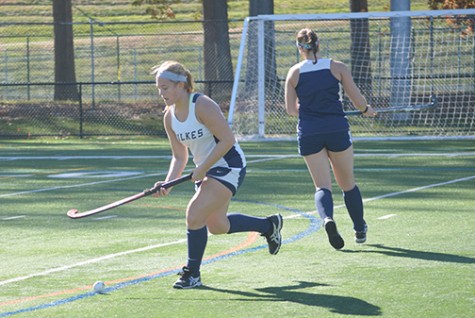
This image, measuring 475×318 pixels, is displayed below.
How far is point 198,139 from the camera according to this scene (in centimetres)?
848

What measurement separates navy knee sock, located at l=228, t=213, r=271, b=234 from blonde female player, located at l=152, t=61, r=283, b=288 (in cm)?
34

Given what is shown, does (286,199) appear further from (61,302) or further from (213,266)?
(61,302)

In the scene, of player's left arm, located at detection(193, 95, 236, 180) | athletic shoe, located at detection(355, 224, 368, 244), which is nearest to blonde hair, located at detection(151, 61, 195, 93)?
player's left arm, located at detection(193, 95, 236, 180)

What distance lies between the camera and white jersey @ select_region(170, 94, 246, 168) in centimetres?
841

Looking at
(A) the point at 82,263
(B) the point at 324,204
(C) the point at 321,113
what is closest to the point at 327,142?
(C) the point at 321,113

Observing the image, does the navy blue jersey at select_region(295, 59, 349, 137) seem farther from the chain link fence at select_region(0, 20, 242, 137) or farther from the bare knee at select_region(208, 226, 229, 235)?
the chain link fence at select_region(0, 20, 242, 137)

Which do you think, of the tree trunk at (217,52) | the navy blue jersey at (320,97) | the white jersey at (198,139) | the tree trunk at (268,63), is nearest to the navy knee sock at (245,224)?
the white jersey at (198,139)

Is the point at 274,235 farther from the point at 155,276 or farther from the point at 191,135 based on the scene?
the point at 191,135

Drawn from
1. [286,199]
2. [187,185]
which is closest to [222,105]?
[187,185]

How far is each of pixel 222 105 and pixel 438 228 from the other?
1849 cm

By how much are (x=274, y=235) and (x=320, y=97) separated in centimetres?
130

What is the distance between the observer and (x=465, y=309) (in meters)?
7.34

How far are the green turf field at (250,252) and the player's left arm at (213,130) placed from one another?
87 cm

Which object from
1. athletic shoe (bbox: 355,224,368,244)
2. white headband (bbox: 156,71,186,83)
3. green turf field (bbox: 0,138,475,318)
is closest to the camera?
green turf field (bbox: 0,138,475,318)
